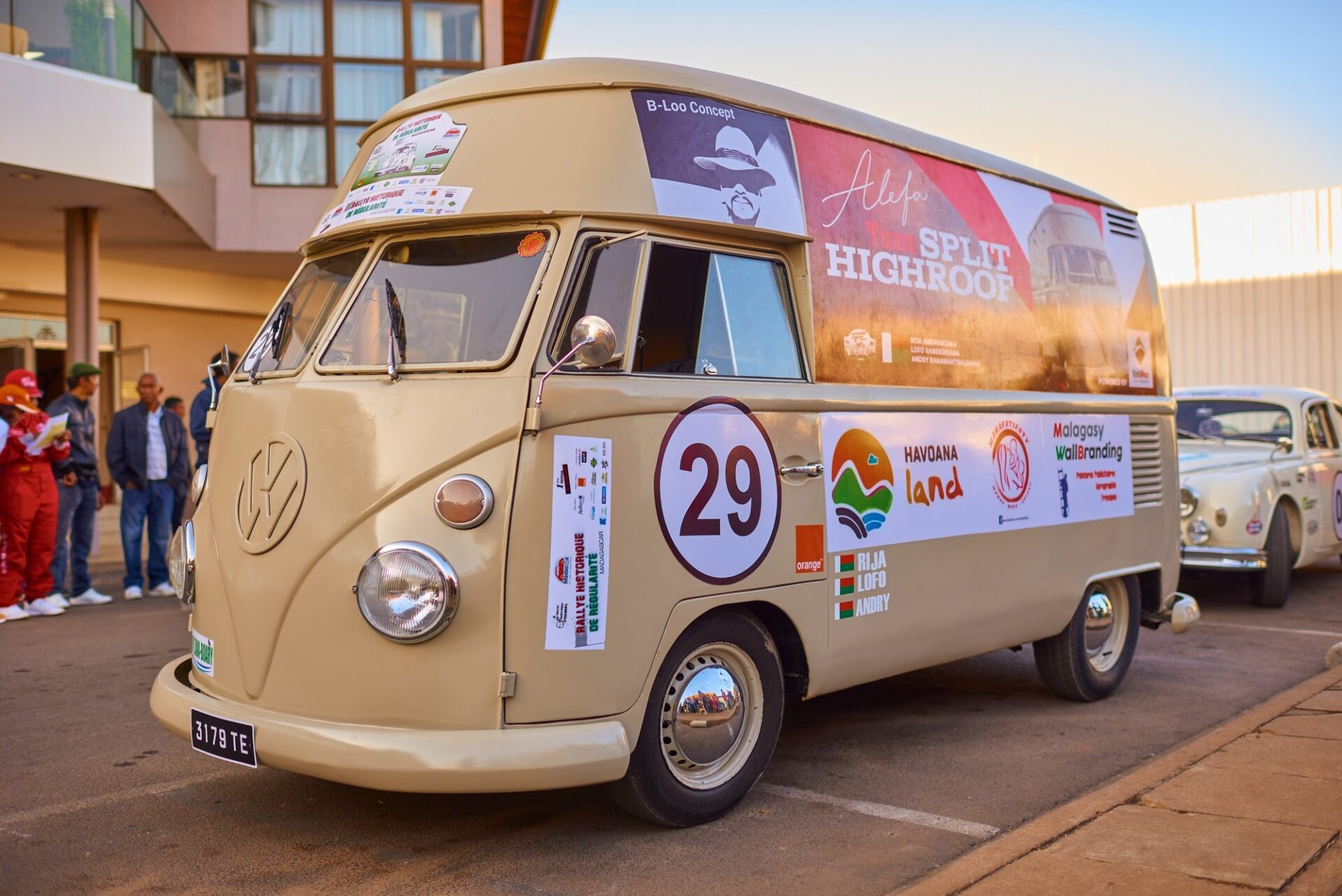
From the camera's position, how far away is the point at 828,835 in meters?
4.65

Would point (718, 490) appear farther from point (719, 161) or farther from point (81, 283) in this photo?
point (81, 283)

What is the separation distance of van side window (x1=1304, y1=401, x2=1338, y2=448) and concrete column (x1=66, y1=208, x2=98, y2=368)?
13.9 m

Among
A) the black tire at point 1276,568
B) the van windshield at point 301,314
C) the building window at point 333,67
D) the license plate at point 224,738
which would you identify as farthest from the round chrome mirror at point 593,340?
the building window at point 333,67

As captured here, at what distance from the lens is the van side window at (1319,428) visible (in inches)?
460

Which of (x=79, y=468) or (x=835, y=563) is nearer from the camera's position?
(x=835, y=563)

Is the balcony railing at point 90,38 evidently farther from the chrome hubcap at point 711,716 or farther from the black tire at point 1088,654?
the black tire at point 1088,654

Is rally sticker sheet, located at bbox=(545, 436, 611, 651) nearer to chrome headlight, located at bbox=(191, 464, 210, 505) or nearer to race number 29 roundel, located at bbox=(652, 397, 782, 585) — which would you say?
race number 29 roundel, located at bbox=(652, 397, 782, 585)

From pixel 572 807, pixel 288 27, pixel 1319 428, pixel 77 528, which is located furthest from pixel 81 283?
pixel 1319 428

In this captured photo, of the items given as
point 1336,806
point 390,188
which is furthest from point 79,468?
point 1336,806

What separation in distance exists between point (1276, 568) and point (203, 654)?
8946 mm

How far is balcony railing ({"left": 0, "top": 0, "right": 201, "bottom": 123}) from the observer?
13086 millimetres

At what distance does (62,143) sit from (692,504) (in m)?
11.5

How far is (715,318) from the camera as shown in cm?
484

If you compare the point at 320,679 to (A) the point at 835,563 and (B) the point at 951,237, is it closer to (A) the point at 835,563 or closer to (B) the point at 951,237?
(A) the point at 835,563
